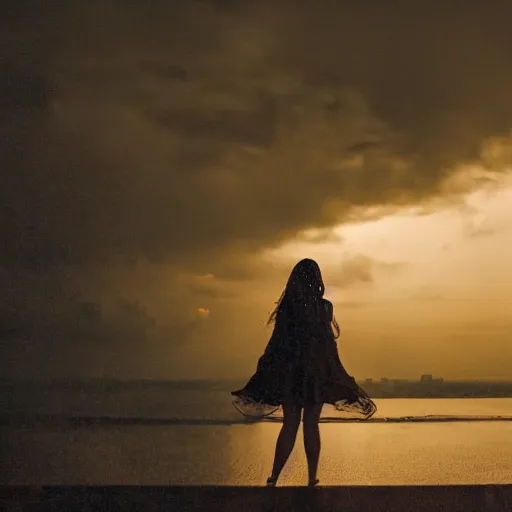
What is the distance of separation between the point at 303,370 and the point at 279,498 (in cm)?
104

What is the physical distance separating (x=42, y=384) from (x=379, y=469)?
3080 cm

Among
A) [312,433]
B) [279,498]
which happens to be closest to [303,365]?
[312,433]

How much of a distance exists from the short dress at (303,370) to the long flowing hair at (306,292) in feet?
0.12

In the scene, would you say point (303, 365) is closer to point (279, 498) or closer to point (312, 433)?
point (312, 433)

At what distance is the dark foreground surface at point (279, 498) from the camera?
3.68 metres

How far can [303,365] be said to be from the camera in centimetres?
462

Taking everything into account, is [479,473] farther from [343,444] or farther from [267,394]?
[267,394]

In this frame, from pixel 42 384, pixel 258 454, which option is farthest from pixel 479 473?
pixel 42 384

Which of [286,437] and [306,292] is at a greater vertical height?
[306,292]

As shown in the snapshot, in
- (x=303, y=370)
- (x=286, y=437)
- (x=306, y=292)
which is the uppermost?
(x=306, y=292)

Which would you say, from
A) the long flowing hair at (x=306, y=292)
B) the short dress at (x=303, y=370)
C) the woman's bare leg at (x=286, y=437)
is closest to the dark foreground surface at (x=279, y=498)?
the woman's bare leg at (x=286, y=437)

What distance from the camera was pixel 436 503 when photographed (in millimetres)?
3691

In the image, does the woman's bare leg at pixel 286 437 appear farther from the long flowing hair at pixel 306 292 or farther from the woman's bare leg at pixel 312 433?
the long flowing hair at pixel 306 292

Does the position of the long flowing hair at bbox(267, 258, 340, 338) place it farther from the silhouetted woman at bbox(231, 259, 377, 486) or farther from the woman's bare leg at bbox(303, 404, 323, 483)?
the woman's bare leg at bbox(303, 404, 323, 483)
